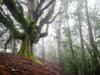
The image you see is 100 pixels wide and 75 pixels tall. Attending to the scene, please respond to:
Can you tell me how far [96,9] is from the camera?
36.3 ft

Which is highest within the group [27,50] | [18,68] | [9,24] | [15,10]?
[15,10]

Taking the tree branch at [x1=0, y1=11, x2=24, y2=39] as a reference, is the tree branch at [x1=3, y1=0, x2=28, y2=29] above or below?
above

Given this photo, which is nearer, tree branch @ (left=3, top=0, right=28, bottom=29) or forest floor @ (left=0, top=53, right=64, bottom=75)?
forest floor @ (left=0, top=53, right=64, bottom=75)

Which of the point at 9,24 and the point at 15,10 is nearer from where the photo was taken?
the point at 15,10

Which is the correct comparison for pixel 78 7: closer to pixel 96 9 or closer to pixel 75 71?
pixel 96 9

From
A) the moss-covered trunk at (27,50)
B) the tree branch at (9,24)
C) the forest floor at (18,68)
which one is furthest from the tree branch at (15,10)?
the forest floor at (18,68)

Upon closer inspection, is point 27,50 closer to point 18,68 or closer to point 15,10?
point 15,10

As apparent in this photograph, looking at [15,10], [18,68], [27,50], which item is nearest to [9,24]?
[15,10]

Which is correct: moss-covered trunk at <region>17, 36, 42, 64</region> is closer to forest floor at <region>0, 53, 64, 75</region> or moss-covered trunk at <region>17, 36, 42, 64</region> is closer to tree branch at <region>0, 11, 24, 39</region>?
tree branch at <region>0, 11, 24, 39</region>

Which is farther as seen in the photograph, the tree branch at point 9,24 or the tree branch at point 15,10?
Result: the tree branch at point 9,24

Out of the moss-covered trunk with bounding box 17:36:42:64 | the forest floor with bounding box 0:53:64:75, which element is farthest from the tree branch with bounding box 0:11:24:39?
the forest floor with bounding box 0:53:64:75

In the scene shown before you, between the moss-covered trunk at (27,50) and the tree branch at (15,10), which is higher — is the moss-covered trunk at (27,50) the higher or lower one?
the lower one

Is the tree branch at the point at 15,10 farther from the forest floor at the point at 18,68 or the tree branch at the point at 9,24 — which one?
the forest floor at the point at 18,68

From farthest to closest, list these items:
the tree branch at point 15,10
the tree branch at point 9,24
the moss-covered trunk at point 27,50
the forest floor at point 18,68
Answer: the moss-covered trunk at point 27,50 → the tree branch at point 9,24 → the tree branch at point 15,10 → the forest floor at point 18,68
